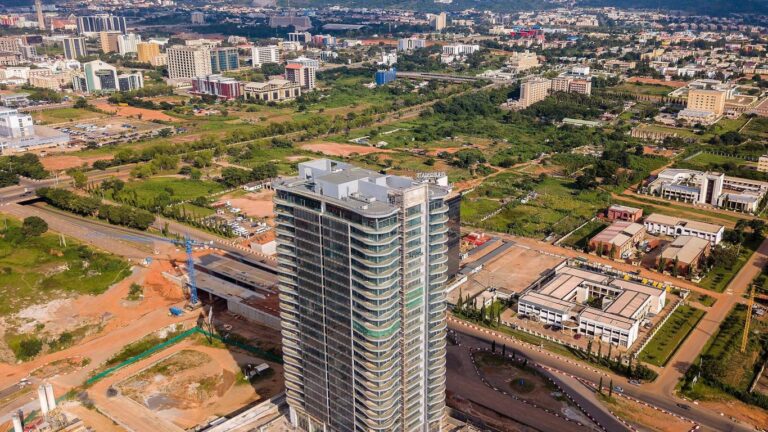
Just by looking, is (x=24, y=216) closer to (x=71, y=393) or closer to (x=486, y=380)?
(x=71, y=393)

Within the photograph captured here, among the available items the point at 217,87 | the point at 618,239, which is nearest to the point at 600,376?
the point at 618,239

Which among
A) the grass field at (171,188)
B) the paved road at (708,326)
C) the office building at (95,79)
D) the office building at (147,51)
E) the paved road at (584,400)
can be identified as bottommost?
the paved road at (708,326)

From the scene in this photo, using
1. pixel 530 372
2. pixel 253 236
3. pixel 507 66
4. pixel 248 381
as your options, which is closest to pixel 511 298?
pixel 530 372

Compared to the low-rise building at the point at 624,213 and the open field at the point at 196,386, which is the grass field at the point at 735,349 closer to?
the low-rise building at the point at 624,213

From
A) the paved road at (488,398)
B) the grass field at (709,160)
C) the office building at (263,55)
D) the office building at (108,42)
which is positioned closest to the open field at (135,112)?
the office building at (263,55)

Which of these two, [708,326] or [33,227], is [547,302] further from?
[33,227]
